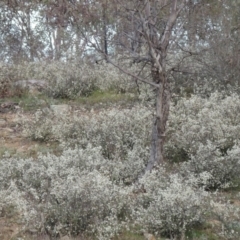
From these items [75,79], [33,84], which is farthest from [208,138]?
[33,84]

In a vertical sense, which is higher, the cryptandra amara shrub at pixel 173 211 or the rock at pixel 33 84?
the rock at pixel 33 84

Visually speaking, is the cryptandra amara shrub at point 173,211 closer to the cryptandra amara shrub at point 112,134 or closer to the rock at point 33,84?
the cryptandra amara shrub at point 112,134

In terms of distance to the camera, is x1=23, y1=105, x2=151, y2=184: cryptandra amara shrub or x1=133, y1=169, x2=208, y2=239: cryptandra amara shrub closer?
x1=133, y1=169, x2=208, y2=239: cryptandra amara shrub

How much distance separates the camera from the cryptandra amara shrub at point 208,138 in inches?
199

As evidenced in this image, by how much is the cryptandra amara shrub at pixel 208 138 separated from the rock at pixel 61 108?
6.34ft

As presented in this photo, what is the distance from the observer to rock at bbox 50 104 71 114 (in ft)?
25.8

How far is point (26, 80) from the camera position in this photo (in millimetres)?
10031

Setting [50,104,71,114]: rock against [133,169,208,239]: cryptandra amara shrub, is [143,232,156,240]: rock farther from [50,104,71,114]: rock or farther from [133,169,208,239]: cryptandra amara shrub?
[50,104,71,114]: rock

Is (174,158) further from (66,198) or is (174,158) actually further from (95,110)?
(95,110)

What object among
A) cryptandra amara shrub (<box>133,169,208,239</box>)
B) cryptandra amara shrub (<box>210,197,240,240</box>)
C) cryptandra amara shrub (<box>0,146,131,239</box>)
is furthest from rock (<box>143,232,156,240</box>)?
cryptandra amara shrub (<box>210,197,240,240</box>)

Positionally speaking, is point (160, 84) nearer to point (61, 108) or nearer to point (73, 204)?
point (73, 204)

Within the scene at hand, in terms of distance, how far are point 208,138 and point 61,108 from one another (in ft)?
11.0

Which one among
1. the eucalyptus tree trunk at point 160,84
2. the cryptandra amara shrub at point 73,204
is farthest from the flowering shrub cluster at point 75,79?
the cryptandra amara shrub at point 73,204

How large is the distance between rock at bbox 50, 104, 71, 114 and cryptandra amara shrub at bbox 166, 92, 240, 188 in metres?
1.93
